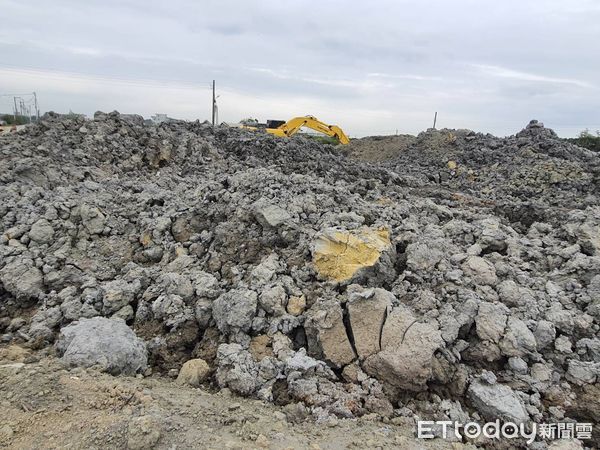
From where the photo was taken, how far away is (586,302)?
157 inches

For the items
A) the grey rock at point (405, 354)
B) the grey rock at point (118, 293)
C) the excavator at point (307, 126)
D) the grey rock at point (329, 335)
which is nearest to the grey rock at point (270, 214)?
the grey rock at point (329, 335)

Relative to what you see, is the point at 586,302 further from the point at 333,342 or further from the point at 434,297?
the point at 333,342

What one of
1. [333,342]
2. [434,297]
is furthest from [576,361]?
[333,342]

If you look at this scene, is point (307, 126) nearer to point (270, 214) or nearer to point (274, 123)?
point (274, 123)

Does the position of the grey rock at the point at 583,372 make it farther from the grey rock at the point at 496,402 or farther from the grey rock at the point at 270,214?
the grey rock at the point at 270,214

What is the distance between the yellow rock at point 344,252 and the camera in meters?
4.17

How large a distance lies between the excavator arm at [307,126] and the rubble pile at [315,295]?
29.8 feet

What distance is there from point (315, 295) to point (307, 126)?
13283mm

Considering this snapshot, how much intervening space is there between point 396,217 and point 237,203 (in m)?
2.08

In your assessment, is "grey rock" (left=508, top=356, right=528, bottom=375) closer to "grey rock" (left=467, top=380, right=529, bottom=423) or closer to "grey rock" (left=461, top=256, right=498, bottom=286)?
"grey rock" (left=467, top=380, right=529, bottom=423)

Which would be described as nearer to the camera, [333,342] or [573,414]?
[573,414]

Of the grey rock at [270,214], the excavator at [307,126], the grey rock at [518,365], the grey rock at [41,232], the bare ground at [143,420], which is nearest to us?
the bare ground at [143,420]

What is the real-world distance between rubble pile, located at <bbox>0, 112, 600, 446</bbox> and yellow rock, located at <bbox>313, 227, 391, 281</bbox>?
18 millimetres

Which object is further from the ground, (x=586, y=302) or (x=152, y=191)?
(x=152, y=191)
